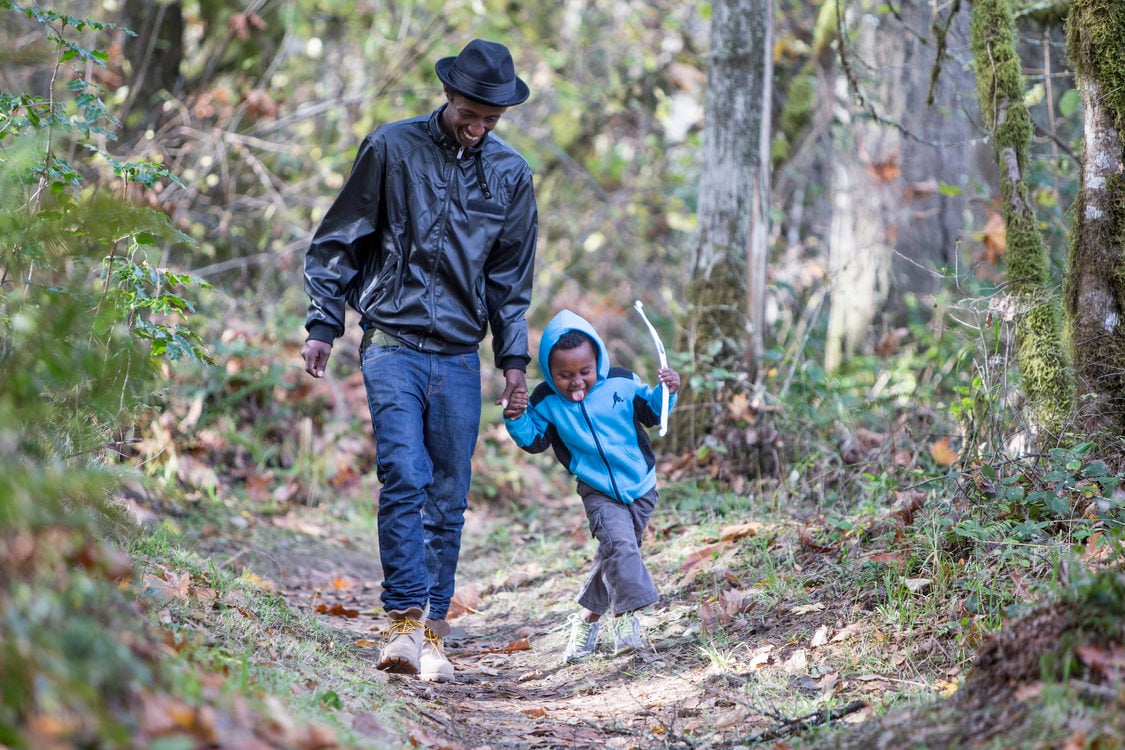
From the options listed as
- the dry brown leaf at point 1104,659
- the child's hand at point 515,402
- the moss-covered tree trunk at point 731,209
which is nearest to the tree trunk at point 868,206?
the moss-covered tree trunk at point 731,209

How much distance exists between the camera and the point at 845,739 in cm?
311

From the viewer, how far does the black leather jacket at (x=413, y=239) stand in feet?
15.1

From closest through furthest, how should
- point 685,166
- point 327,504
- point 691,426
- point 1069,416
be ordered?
point 1069,416
point 691,426
point 327,504
point 685,166

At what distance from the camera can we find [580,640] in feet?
16.0

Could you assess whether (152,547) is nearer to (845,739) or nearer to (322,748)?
(322,748)

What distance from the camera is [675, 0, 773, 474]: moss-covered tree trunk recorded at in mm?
7238

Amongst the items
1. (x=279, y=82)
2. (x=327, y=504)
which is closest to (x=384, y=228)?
(x=327, y=504)

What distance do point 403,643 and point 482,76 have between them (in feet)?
8.02

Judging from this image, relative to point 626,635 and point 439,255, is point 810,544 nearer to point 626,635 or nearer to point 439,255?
point 626,635

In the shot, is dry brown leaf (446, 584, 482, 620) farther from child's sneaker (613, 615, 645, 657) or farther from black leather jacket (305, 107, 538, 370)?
black leather jacket (305, 107, 538, 370)

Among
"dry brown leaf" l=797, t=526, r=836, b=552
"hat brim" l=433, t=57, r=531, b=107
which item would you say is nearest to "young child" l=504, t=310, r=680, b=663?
"dry brown leaf" l=797, t=526, r=836, b=552

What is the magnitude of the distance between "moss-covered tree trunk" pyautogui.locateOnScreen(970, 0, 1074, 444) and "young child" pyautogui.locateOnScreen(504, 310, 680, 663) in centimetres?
166

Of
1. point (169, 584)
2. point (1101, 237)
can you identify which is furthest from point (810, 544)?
point (169, 584)

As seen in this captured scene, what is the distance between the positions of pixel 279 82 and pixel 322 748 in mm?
10117
